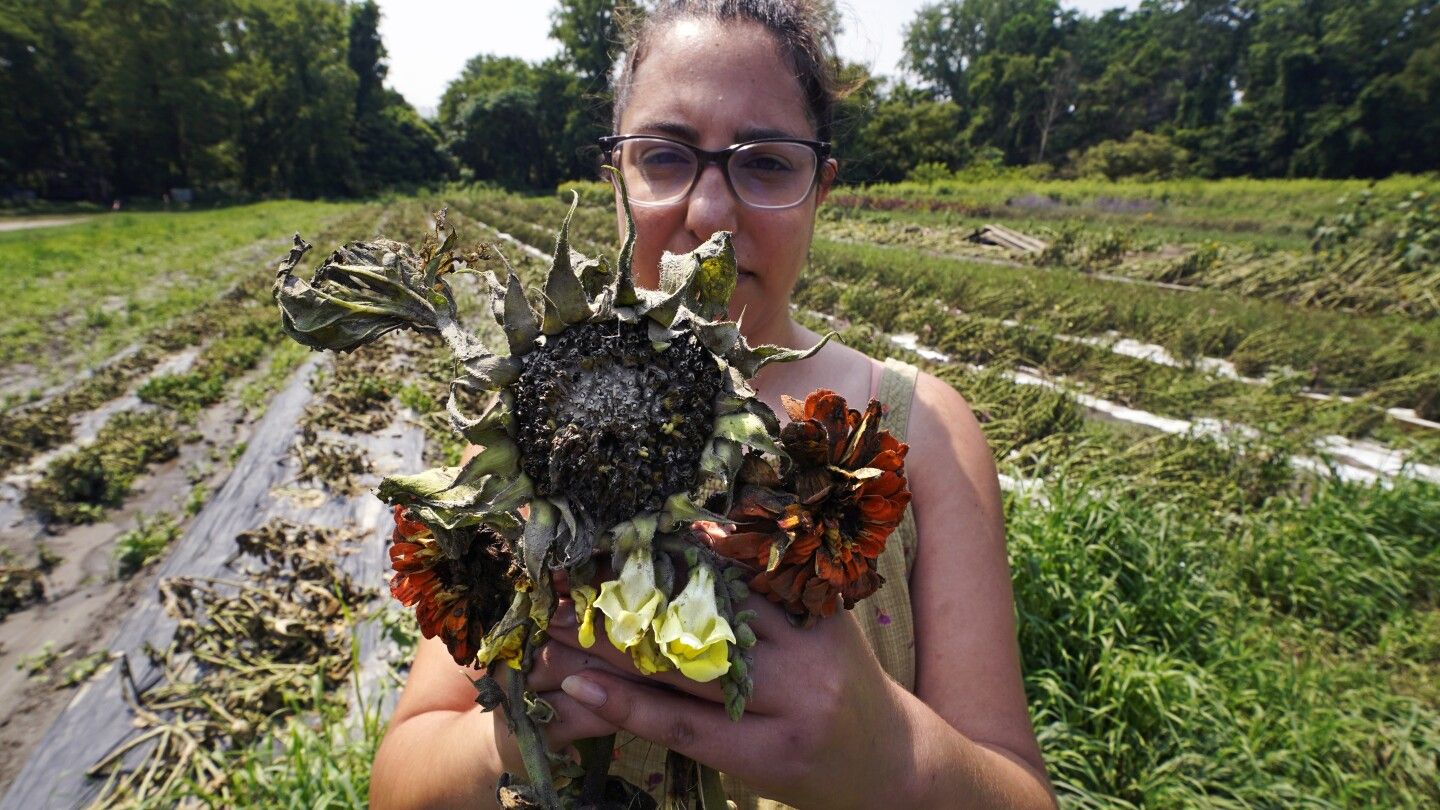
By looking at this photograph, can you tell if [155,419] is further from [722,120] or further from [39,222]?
[39,222]

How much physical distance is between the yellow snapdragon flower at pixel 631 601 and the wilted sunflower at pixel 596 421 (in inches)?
0.8

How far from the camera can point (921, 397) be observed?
1.78 m

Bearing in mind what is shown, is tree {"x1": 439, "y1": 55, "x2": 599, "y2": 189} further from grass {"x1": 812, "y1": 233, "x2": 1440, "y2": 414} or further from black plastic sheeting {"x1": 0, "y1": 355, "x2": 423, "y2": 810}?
black plastic sheeting {"x1": 0, "y1": 355, "x2": 423, "y2": 810}

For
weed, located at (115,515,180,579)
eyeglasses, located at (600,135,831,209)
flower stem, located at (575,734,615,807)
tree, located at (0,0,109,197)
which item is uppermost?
tree, located at (0,0,109,197)

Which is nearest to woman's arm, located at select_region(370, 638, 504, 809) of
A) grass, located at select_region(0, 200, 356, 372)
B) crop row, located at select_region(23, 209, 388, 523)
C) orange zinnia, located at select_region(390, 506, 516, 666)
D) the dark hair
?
orange zinnia, located at select_region(390, 506, 516, 666)

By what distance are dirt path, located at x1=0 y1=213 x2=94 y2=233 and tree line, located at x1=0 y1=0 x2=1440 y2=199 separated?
11869 mm

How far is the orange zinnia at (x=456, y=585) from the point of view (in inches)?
36.3

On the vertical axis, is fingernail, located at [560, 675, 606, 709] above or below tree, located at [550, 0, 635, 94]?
below

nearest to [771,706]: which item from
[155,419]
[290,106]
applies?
[155,419]

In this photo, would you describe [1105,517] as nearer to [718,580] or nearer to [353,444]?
[718,580]

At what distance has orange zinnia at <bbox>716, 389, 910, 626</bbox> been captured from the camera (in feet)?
2.71

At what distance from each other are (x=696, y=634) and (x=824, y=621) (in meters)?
0.28

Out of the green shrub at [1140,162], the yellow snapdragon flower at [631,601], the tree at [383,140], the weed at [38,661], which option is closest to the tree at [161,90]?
the tree at [383,140]

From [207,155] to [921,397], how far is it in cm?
6062
